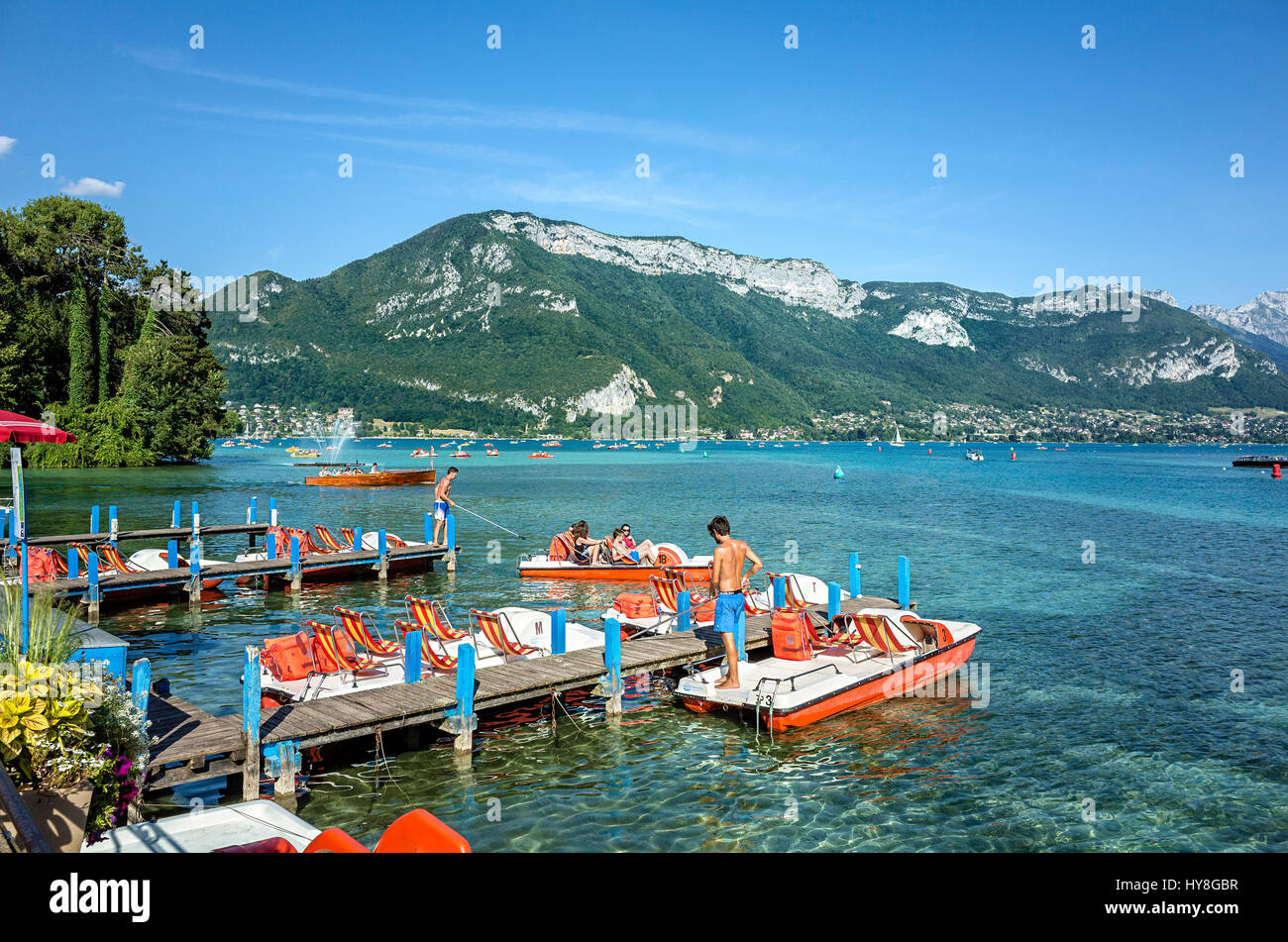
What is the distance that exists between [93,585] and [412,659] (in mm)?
12979

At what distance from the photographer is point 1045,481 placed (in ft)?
302

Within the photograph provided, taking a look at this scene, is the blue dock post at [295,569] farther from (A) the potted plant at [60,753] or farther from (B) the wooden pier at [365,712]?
(A) the potted plant at [60,753]

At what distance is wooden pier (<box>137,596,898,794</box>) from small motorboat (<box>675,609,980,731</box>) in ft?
4.06

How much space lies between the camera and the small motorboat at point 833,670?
1366cm

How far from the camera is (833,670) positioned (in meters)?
15.1

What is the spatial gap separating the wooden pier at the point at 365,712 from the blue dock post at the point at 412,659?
0.21 metres

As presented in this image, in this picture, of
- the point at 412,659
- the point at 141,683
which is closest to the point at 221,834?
the point at 141,683

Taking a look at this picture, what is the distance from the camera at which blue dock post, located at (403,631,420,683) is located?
42.9ft

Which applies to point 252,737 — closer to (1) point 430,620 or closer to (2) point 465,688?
(2) point 465,688

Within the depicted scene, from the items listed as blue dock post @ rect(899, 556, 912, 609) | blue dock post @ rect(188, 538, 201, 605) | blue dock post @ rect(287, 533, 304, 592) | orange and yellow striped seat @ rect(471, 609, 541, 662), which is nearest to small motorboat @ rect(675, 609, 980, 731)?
orange and yellow striped seat @ rect(471, 609, 541, 662)

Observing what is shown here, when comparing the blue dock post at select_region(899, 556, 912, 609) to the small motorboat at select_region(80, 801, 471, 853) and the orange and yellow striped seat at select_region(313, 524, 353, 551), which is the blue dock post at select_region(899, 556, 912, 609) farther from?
the orange and yellow striped seat at select_region(313, 524, 353, 551)

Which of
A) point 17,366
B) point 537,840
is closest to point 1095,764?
point 537,840

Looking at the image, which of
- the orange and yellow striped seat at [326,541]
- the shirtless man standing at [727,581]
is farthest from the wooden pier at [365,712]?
the orange and yellow striped seat at [326,541]
